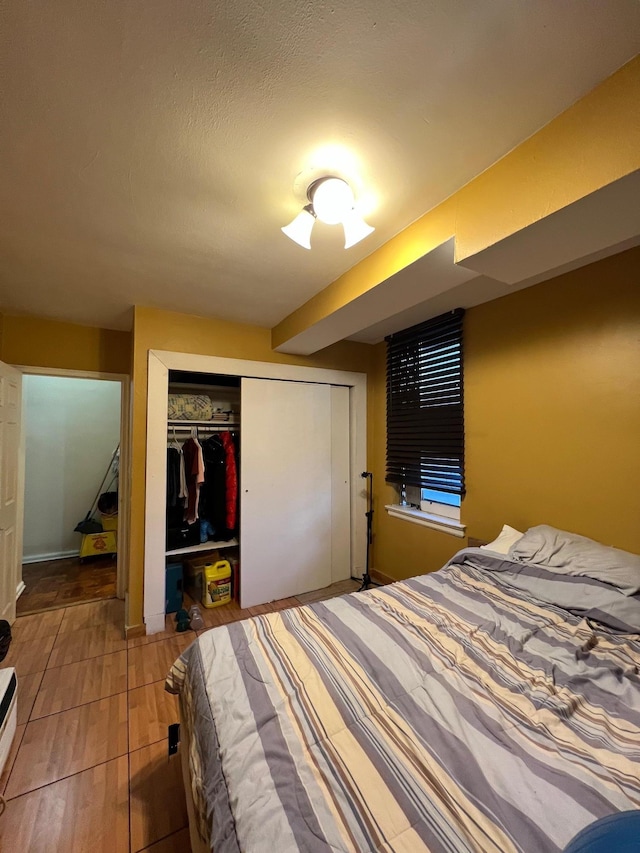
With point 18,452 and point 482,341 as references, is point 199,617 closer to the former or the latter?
point 18,452

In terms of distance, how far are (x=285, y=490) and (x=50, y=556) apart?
3.16 metres

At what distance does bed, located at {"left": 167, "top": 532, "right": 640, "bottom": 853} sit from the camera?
70cm

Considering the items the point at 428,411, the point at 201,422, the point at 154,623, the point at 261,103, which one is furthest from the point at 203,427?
the point at 261,103

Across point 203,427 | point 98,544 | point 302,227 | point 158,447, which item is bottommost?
point 98,544

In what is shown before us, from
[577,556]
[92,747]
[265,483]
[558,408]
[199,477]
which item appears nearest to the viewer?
[92,747]

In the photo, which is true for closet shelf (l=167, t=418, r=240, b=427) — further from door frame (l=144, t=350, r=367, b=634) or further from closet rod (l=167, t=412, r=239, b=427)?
door frame (l=144, t=350, r=367, b=634)

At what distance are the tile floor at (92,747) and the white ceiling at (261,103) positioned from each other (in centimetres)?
245

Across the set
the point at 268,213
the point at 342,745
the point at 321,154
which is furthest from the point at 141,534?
the point at 321,154

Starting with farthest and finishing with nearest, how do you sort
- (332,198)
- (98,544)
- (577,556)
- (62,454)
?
(62,454) < (98,544) < (577,556) < (332,198)

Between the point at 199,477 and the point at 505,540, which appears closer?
the point at 505,540

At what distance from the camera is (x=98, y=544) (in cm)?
392

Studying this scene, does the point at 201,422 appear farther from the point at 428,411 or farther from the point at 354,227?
the point at 354,227

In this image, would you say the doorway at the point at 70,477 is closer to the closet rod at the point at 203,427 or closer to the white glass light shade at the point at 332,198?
the closet rod at the point at 203,427

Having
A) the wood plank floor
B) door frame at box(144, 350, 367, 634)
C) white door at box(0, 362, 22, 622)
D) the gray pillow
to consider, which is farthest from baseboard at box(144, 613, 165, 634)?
the gray pillow
